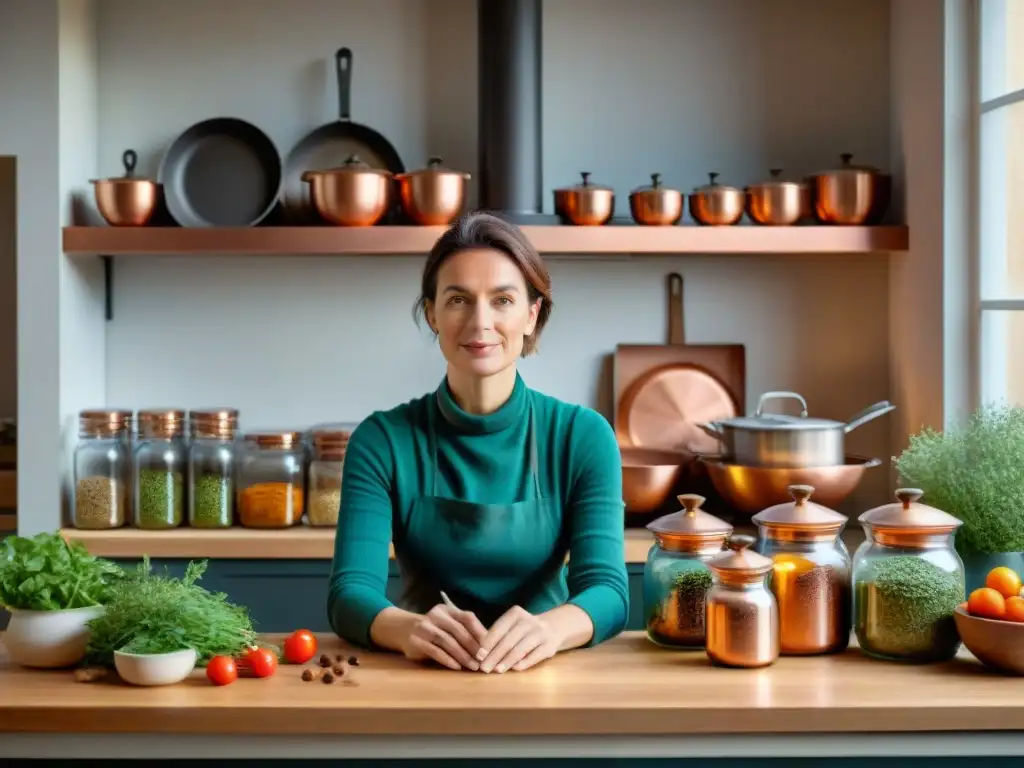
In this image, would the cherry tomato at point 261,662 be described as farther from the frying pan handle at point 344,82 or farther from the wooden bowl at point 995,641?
the frying pan handle at point 344,82

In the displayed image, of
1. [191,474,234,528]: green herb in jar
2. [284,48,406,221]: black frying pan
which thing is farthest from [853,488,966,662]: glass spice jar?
[284,48,406,221]: black frying pan

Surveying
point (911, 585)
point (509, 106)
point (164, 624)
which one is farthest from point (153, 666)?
point (509, 106)

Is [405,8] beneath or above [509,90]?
above

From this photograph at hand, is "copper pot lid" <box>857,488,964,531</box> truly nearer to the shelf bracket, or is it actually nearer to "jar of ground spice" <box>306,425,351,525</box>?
"jar of ground spice" <box>306,425,351,525</box>

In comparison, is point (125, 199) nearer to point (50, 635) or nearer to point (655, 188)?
point (655, 188)

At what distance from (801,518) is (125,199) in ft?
7.92

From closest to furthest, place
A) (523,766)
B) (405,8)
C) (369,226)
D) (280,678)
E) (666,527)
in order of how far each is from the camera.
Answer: (523,766) < (280,678) < (666,527) < (369,226) < (405,8)

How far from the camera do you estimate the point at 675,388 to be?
397 centimetres

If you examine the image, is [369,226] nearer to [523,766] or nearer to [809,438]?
[809,438]

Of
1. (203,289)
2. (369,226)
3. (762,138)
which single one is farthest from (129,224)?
(762,138)

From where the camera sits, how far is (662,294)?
4.02 metres

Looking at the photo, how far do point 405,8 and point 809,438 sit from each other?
6.04ft

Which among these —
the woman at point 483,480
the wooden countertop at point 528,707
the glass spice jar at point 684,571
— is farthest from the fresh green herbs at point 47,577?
the glass spice jar at point 684,571

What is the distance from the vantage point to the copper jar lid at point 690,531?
199 centimetres
